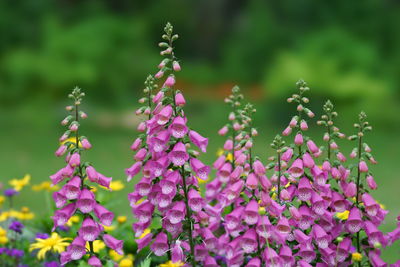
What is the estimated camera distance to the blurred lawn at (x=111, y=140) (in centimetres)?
1012

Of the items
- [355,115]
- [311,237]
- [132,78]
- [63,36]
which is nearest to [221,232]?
[311,237]

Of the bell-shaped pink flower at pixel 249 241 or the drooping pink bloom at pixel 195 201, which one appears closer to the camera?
the bell-shaped pink flower at pixel 249 241

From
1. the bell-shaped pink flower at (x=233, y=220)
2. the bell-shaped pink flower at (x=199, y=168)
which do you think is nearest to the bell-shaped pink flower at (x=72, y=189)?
the bell-shaped pink flower at (x=199, y=168)

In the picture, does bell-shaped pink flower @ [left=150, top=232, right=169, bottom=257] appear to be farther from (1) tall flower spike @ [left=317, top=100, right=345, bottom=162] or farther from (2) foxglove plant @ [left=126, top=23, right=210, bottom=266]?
(1) tall flower spike @ [left=317, top=100, right=345, bottom=162]

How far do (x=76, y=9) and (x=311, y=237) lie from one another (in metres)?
16.4

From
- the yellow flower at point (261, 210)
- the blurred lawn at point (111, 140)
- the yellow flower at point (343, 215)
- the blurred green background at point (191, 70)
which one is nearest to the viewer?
the yellow flower at point (261, 210)

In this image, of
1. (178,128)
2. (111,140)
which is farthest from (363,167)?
(111,140)

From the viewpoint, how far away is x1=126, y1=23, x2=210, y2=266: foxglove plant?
318cm

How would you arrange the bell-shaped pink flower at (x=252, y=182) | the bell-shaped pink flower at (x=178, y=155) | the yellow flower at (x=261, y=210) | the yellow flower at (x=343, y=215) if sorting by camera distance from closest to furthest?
the yellow flower at (x=261, y=210), the bell-shaped pink flower at (x=252, y=182), the bell-shaped pink flower at (x=178, y=155), the yellow flower at (x=343, y=215)

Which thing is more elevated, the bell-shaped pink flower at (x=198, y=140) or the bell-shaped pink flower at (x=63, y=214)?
the bell-shaped pink flower at (x=198, y=140)

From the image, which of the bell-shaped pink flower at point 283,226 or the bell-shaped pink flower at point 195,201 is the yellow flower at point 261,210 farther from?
the bell-shaped pink flower at point 195,201

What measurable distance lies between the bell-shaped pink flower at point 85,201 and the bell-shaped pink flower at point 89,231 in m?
0.05

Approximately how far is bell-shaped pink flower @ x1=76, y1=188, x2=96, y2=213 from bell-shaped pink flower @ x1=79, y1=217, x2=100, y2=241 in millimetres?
53

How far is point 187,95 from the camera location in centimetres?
1697
